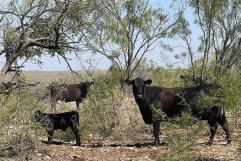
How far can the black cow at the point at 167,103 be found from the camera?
1298cm

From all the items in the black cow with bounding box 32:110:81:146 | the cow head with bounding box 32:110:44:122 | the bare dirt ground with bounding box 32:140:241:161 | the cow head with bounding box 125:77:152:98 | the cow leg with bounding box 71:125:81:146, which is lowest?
the bare dirt ground with bounding box 32:140:241:161

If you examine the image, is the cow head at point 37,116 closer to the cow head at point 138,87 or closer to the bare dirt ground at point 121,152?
the bare dirt ground at point 121,152

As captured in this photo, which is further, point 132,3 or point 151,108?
point 132,3

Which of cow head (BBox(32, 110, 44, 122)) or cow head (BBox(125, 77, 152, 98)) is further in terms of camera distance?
cow head (BBox(125, 77, 152, 98))

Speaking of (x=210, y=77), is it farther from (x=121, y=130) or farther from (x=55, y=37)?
(x=55, y=37)

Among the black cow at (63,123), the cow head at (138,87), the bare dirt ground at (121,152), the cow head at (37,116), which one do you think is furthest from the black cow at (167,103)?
the cow head at (37,116)

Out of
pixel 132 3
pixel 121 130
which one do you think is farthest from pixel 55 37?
pixel 132 3

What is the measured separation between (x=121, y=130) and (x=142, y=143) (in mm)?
820

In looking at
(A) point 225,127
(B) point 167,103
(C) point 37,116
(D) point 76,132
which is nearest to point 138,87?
(B) point 167,103

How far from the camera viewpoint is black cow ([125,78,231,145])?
13.0 meters

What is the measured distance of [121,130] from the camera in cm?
1406

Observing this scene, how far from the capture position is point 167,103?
13695 mm

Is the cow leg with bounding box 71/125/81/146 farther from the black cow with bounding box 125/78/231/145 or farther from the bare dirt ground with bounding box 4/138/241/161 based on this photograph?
the black cow with bounding box 125/78/231/145

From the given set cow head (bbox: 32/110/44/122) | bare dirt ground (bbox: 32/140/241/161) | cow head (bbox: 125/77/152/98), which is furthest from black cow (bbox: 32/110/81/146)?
cow head (bbox: 125/77/152/98)
